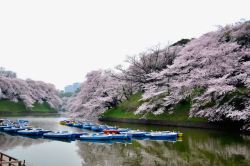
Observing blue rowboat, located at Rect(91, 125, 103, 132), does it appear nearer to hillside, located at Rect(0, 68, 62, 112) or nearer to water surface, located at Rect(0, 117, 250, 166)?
water surface, located at Rect(0, 117, 250, 166)

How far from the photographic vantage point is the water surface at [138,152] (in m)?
23.3

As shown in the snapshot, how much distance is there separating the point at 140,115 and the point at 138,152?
107 feet

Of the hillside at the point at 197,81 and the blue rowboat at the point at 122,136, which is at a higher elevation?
the hillside at the point at 197,81

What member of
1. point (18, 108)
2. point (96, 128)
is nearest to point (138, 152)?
point (96, 128)

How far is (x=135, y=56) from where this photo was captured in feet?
229

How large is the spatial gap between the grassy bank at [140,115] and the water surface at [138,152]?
1410cm

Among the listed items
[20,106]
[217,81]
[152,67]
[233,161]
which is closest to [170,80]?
[152,67]

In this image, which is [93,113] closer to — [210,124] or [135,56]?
[135,56]

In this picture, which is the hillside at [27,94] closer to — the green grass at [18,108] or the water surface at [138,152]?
the green grass at [18,108]

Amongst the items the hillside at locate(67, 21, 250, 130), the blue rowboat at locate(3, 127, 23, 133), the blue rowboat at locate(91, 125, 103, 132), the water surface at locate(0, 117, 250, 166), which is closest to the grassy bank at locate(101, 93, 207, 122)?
the hillside at locate(67, 21, 250, 130)

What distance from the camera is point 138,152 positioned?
91.1 feet

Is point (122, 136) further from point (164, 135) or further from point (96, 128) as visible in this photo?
point (96, 128)

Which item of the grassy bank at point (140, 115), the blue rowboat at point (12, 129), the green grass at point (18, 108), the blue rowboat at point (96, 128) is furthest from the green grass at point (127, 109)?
the green grass at point (18, 108)

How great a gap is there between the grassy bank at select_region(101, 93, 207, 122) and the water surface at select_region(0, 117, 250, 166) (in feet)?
46.3
